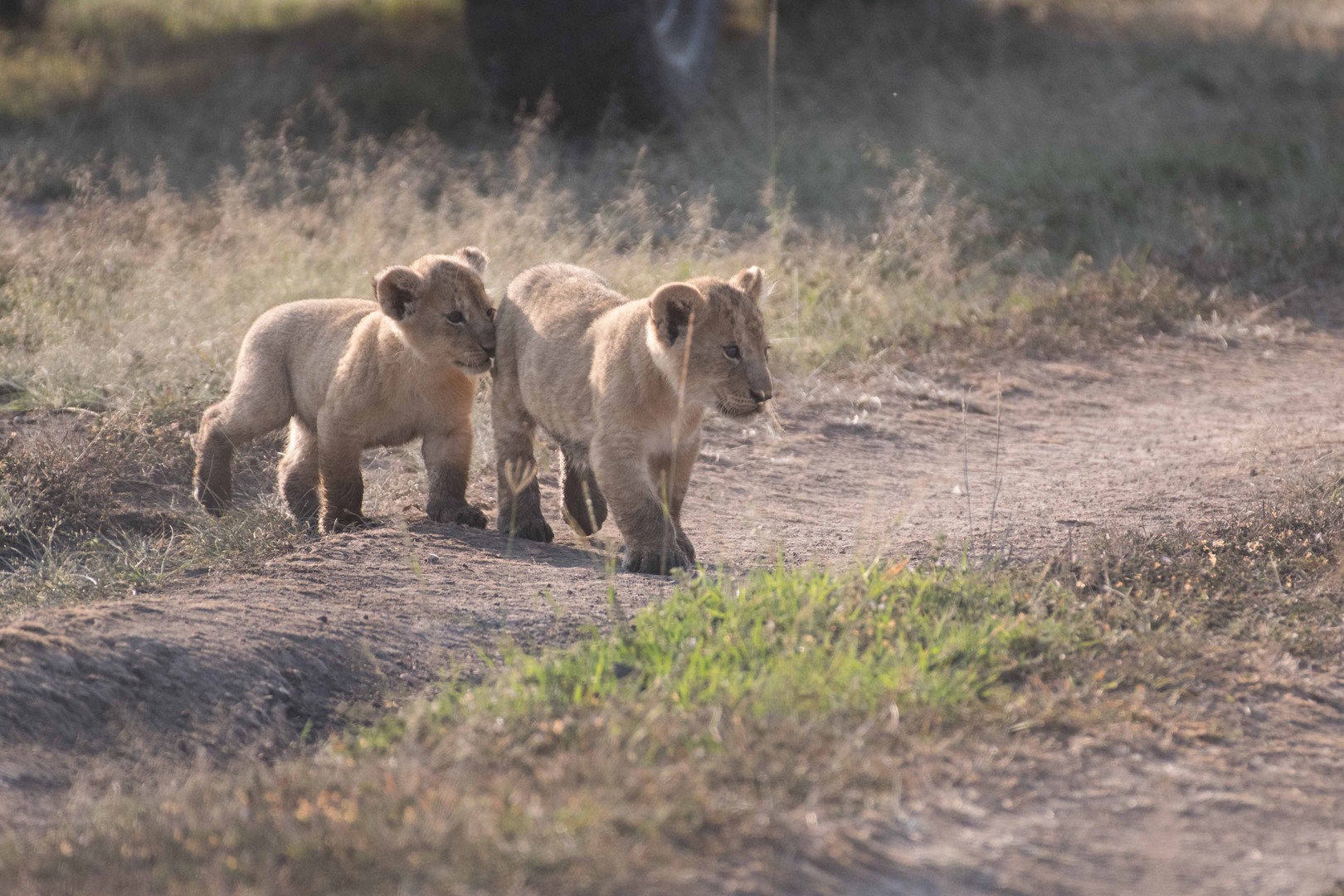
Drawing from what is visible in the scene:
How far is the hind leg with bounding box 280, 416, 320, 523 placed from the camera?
17.4 feet

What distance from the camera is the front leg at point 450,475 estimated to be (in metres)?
5.05

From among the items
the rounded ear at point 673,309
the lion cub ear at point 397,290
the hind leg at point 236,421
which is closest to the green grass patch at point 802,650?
the rounded ear at point 673,309

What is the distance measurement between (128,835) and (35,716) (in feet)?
2.94

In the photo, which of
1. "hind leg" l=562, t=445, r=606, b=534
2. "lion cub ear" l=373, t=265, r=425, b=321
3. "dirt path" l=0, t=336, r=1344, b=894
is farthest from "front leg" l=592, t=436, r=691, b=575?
"lion cub ear" l=373, t=265, r=425, b=321

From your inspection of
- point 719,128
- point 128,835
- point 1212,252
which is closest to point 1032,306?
point 1212,252

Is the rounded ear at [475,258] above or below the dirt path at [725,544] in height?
above

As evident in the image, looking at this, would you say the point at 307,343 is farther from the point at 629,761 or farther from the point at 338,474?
the point at 629,761

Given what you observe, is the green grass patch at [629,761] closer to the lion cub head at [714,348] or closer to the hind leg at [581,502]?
the lion cub head at [714,348]

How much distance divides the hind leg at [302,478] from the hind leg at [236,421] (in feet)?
0.45

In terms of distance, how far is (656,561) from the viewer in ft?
14.5

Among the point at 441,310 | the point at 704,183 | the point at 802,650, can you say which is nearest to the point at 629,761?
the point at 802,650

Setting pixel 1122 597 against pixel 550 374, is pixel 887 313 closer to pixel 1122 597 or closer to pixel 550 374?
pixel 550 374

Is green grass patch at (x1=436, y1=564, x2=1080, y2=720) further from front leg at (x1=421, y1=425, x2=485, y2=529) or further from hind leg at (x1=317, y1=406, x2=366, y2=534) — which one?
hind leg at (x1=317, y1=406, x2=366, y2=534)

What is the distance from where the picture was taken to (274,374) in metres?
5.41
